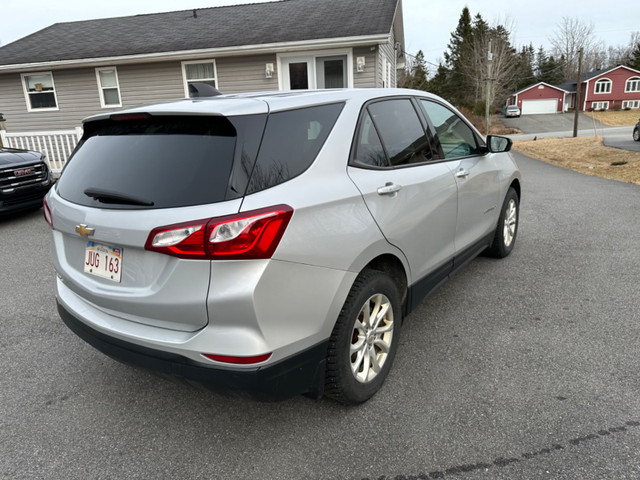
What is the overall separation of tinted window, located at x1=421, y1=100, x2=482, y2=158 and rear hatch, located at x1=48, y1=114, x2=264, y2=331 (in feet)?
6.14

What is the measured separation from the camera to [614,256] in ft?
16.3

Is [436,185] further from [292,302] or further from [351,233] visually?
[292,302]

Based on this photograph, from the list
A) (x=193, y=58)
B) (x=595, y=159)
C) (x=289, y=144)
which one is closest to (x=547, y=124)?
(x=595, y=159)

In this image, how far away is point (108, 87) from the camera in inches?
597

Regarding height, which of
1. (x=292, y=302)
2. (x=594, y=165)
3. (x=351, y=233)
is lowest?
(x=594, y=165)

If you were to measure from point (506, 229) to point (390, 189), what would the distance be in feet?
9.08

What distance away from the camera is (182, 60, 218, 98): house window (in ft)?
Result: 47.4

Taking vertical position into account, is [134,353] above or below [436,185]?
below

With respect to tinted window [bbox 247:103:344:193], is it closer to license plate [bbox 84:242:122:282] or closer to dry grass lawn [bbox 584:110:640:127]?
license plate [bbox 84:242:122:282]

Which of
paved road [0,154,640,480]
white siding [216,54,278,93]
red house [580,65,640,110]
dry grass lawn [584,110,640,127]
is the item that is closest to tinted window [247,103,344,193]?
paved road [0,154,640,480]

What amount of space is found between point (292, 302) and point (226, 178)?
60 cm

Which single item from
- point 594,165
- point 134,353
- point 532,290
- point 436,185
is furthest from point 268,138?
point 594,165

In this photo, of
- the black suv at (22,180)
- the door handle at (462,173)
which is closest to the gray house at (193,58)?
the black suv at (22,180)

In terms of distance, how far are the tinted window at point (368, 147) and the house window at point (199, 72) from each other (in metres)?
12.9
